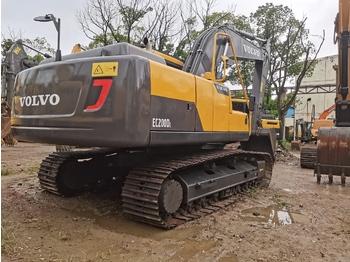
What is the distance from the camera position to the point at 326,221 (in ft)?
13.8

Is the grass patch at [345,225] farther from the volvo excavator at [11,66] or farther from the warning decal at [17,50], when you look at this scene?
the warning decal at [17,50]

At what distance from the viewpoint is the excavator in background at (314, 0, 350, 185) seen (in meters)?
6.41

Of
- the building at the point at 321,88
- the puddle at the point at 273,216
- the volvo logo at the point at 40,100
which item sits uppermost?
the building at the point at 321,88

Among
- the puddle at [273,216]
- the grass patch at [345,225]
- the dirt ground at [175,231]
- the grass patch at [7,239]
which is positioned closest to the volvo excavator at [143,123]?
the dirt ground at [175,231]

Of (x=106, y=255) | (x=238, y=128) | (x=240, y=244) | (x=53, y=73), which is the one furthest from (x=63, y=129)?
(x=238, y=128)

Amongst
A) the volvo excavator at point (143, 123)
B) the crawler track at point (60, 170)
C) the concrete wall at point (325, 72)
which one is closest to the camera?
the volvo excavator at point (143, 123)

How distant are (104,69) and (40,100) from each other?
2.90 feet

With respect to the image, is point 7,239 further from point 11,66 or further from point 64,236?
point 11,66

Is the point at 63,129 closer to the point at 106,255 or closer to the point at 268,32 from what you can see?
the point at 106,255

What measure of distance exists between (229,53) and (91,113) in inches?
120

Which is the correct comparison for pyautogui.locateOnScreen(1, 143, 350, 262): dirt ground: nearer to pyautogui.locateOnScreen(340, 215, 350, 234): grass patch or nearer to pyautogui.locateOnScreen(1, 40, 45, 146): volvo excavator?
pyautogui.locateOnScreen(340, 215, 350, 234): grass patch

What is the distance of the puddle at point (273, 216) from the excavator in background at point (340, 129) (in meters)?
2.39

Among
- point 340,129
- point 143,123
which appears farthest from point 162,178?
point 340,129

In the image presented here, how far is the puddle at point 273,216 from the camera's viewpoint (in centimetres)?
416
